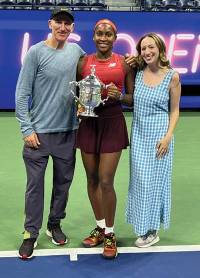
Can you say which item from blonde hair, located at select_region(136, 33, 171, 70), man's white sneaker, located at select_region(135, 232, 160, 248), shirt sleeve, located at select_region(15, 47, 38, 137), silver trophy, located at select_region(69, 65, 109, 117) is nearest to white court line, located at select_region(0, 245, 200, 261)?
man's white sneaker, located at select_region(135, 232, 160, 248)

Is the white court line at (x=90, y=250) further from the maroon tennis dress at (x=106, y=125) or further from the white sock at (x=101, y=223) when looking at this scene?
the maroon tennis dress at (x=106, y=125)

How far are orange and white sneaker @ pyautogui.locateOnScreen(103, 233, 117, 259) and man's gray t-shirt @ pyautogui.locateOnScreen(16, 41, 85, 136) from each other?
93 centimetres

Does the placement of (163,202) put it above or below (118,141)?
below

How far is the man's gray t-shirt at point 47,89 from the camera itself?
12.6 ft

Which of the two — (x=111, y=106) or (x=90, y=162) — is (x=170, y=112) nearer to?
(x=111, y=106)

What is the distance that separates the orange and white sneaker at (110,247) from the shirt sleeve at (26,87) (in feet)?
3.46

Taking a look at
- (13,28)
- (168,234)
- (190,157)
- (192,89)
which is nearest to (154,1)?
(192,89)

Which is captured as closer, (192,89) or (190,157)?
(190,157)

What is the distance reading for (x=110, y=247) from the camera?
13.6 feet

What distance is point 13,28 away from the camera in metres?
9.11

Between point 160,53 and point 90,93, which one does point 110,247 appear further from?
point 160,53

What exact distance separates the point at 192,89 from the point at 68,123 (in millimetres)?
5926

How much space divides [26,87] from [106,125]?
2.16 ft

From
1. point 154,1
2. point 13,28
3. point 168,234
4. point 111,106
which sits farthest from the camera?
point 154,1
